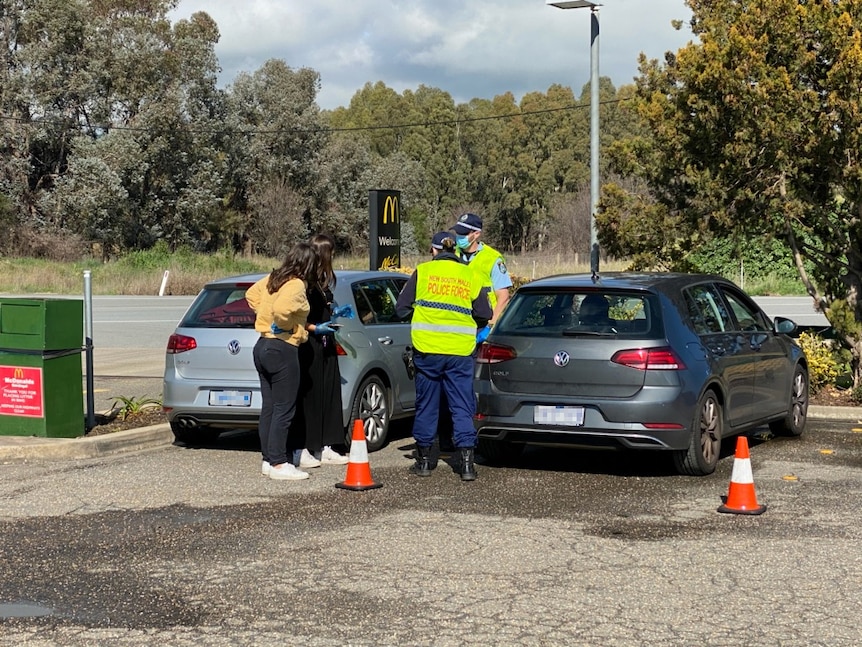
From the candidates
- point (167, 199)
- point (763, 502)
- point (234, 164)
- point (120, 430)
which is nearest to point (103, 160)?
point (167, 199)

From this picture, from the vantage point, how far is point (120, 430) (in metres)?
11.2

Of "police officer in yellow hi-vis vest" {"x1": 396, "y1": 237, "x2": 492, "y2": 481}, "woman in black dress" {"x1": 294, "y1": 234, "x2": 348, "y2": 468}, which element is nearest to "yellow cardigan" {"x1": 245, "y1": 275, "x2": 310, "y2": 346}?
"woman in black dress" {"x1": 294, "y1": 234, "x2": 348, "y2": 468}

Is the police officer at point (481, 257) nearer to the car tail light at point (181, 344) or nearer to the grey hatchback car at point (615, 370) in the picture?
the grey hatchback car at point (615, 370)

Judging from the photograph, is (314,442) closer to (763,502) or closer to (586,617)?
(763,502)

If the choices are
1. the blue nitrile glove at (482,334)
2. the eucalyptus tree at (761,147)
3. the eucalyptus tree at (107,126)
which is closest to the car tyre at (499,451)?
the blue nitrile glove at (482,334)

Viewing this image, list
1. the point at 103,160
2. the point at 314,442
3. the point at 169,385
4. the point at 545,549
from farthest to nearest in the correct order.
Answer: the point at 103,160, the point at 169,385, the point at 314,442, the point at 545,549

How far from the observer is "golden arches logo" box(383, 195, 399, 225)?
19.0m

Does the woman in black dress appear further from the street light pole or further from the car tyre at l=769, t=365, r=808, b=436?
the street light pole

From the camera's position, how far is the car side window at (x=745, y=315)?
10.5 m

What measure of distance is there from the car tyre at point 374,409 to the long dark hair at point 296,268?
1.43m

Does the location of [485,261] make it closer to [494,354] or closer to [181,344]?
[494,354]

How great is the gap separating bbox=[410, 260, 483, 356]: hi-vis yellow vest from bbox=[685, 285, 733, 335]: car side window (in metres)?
1.77

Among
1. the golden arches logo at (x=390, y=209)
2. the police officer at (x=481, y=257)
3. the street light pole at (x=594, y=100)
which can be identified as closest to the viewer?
the police officer at (x=481, y=257)

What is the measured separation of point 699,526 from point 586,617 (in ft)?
7.10
